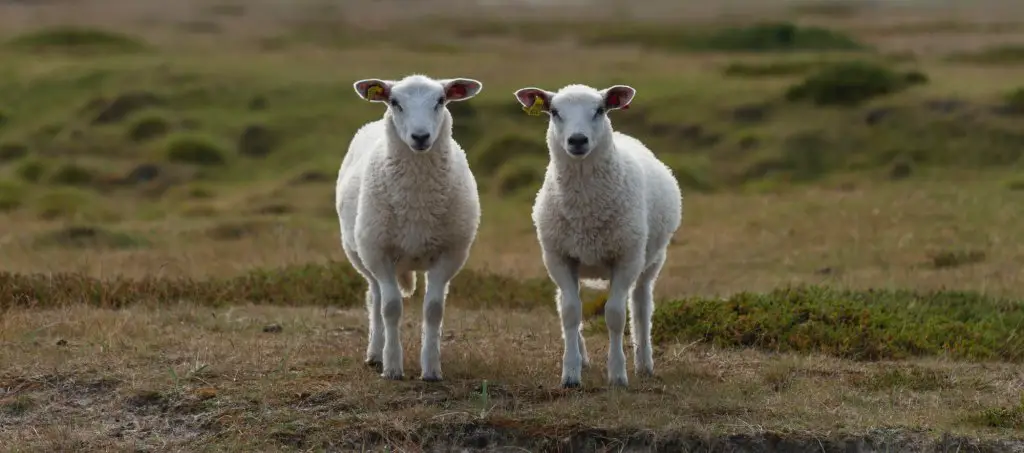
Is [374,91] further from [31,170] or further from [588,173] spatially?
[31,170]

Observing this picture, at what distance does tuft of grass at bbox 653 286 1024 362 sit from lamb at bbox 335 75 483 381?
2968mm

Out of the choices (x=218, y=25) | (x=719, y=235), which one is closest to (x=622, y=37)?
(x=218, y=25)

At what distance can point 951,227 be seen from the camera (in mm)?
19469

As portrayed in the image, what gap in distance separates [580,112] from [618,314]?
4.87 feet

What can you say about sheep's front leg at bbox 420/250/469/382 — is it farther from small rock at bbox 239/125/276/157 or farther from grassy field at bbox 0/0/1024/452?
small rock at bbox 239/125/276/157

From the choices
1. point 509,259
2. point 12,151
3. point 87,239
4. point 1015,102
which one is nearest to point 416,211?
point 509,259

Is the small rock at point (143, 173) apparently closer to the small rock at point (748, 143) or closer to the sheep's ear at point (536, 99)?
the small rock at point (748, 143)

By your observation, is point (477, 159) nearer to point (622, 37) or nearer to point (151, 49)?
point (151, 49)

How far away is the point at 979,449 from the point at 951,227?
11.9 meters

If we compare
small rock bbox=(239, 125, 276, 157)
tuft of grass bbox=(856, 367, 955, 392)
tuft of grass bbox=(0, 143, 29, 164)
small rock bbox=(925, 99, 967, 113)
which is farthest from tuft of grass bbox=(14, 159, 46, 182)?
tuft of grass bbox=(856, 367, 955, 392)

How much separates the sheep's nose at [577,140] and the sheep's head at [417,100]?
0.94m

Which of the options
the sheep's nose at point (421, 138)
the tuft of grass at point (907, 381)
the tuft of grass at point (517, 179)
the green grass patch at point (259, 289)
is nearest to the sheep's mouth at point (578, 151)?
the sheep's nose at point (421, 138)

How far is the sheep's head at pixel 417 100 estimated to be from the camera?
366 inches

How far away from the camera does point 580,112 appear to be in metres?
9.25
